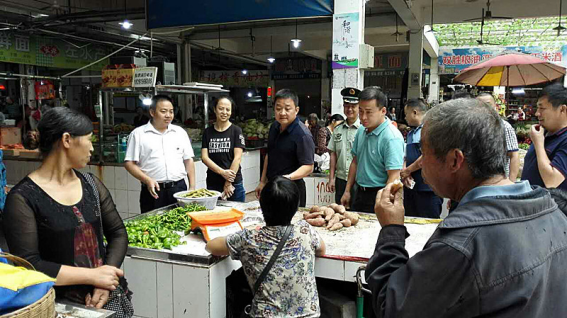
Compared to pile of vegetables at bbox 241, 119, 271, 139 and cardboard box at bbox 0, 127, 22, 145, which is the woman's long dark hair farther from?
cardboard box at bbox 0, 127, 22, 145

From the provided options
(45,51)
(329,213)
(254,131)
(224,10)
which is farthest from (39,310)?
(45,51)

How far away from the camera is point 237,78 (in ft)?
59.5

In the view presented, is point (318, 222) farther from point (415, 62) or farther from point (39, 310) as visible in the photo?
point (415, 62)

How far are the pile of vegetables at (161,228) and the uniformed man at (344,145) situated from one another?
1842mm

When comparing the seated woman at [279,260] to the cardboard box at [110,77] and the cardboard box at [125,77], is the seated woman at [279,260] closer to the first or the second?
the cardboard box at [125,77]

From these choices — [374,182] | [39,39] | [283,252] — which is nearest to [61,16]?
[39,39]

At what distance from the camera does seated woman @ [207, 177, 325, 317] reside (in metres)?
2.18

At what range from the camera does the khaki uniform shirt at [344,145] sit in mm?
4727

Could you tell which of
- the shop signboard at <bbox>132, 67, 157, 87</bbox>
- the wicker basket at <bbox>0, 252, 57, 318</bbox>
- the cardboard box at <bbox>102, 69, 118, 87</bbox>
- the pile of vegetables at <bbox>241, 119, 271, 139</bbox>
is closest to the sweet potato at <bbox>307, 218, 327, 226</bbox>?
the wicker basket at <bbox>0, 252, 57, 318</bbox>

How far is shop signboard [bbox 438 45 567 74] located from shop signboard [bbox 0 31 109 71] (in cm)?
1155

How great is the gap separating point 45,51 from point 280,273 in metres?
12.4

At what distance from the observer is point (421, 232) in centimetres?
294

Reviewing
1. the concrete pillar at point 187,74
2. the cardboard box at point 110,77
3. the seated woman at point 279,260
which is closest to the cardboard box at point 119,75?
the cardboard box at point 110,77

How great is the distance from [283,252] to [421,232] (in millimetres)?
1212
